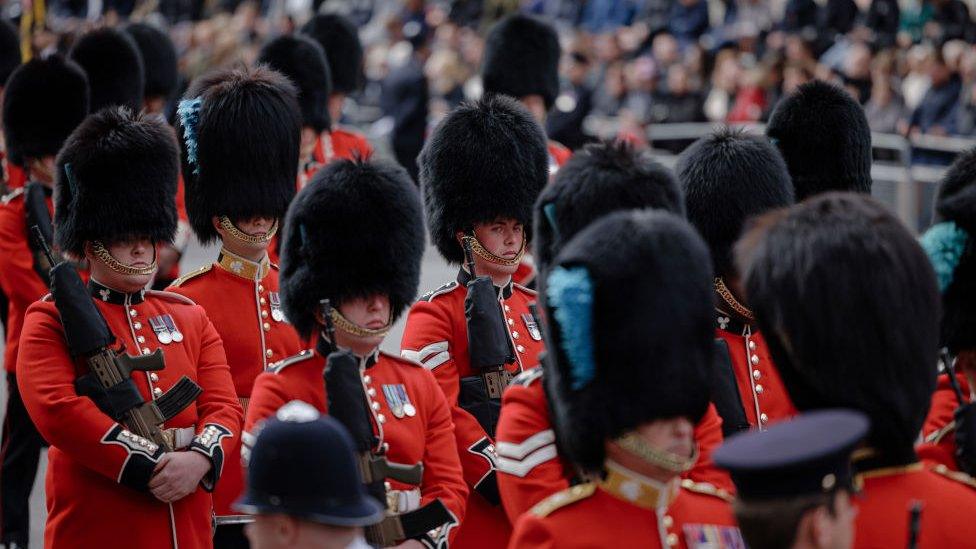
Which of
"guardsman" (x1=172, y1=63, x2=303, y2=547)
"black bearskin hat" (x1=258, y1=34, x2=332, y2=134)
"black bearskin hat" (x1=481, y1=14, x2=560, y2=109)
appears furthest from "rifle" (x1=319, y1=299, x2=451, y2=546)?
"black bearskin hat" (x1=481, y1=14, x2=560, y2=109)

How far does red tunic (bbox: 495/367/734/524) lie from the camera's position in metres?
3.47

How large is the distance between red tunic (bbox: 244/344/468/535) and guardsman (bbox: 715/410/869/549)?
1.26 m

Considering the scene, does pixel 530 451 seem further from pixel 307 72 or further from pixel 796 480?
pixel 307 72

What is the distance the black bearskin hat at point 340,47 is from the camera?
→ 8914 mm

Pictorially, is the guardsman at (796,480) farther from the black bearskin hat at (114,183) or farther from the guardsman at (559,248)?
the black bearskin hat at (114,183)

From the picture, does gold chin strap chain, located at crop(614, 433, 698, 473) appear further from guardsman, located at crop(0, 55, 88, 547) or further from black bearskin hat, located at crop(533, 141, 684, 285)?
guardsman, located at crop(0, 55, 88, 547)

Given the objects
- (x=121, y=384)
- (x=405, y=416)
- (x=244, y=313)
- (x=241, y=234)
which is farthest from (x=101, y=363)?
(x=241, y=234)

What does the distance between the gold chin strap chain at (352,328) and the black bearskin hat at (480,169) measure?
1.03 m

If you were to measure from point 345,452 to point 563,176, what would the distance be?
1.10m

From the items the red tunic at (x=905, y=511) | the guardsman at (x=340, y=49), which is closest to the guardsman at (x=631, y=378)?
the red tunic at (x=905, y=511)

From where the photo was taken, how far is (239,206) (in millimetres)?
5133

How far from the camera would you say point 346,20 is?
935 centimetres

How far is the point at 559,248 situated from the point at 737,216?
3.26 ft

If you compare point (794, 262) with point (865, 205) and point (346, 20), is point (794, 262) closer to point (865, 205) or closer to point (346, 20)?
point (865, 205)
